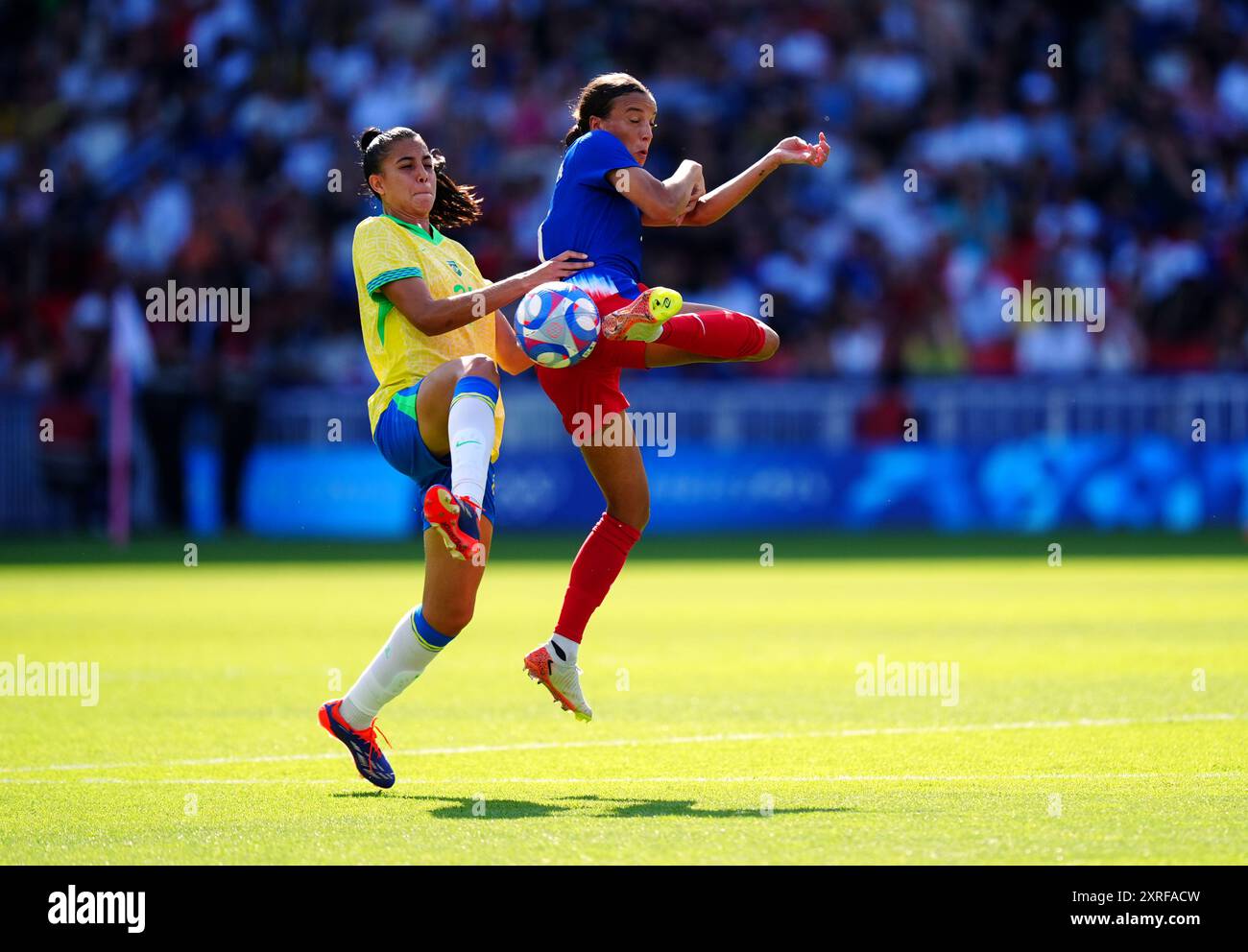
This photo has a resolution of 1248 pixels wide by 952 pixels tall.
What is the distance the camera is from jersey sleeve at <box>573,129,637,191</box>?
8047mm

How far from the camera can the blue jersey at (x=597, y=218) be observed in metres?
8.08

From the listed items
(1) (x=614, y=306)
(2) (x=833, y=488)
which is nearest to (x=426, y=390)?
(1) (x=614, y=306)

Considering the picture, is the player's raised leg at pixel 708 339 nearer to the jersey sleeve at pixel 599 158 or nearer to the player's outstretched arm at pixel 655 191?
the player's outstretched arm at pixel 655 191

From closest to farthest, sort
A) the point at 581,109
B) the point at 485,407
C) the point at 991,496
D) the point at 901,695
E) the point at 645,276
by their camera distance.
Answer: the point at 485,407, the point at 581,109, the point at 901,695, the point at 991,496, the point at 645,276

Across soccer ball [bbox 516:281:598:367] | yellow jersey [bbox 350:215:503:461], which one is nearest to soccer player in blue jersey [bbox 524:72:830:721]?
soccer ball [bbox 516:281:598:367]

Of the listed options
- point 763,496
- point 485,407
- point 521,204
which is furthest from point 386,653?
point 521,204

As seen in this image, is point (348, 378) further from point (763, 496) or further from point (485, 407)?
point (485, 407)

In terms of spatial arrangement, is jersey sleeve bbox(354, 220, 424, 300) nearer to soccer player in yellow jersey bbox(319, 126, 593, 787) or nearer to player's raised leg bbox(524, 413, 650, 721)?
soccer player in yellow jersey bbox(319, 126, 593, 787)

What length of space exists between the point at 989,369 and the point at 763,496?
2945 mm

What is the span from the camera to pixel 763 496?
75.0 feet

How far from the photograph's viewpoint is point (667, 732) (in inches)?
343

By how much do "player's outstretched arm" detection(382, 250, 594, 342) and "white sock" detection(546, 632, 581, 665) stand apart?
1.44 m

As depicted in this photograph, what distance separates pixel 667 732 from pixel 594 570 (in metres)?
0.87

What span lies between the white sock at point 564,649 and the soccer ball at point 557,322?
1.18 metres
